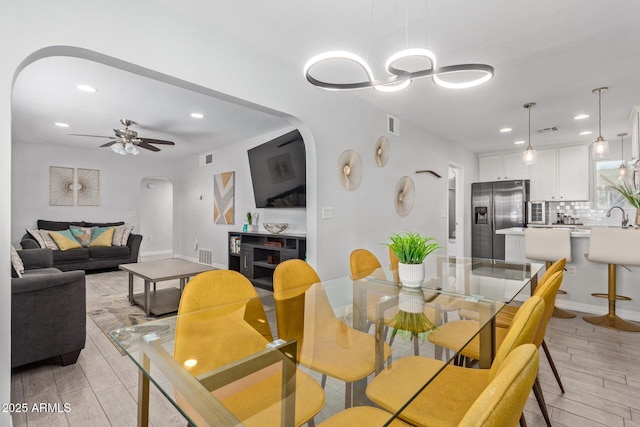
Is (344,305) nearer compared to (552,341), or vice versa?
(344,305)

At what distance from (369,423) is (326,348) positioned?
1.91 feet

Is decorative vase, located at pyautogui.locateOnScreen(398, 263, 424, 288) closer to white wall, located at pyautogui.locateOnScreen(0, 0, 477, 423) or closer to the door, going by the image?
white wall, located at pyautogui.locateOnScreen(0, 0, 477, 423)

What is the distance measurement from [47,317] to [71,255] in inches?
158

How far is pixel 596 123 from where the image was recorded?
15.1 ft

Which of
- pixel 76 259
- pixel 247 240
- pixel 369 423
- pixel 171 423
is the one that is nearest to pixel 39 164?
pixel 76 259

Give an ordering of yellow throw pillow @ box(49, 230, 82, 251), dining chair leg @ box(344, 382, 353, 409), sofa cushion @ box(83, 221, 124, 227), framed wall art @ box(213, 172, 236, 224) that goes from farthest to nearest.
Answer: sofa cushion @ box(83, 221, 124, 227) < framed wall art @ box(213, 172, 236, 224) < yellow throw pillow @ box(49, 230, 82, 251) < dining chair leg @ box(344, 382, 353, 409)

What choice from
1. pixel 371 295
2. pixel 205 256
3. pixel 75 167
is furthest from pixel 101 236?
pixel 371 295

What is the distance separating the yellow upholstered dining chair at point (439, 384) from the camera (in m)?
0.97

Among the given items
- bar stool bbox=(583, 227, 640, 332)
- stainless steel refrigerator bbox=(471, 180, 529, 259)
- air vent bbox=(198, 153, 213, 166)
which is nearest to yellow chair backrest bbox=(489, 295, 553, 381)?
bar stool bbox=(583, 227, 640, 332)

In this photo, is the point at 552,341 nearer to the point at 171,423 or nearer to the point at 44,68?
the point at 171,423

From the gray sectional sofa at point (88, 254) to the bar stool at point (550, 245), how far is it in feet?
22.0

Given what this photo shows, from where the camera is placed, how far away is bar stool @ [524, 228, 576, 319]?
3473 mm

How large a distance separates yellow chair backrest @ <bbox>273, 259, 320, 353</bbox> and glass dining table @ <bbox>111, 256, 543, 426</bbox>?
0.07 feet

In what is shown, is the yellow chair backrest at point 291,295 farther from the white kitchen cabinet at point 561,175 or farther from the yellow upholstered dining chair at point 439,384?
the white kitchen cabinet at point 561,175
